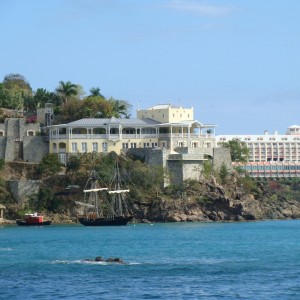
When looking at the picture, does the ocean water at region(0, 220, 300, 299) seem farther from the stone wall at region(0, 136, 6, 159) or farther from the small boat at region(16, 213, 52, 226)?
the stone wall at region(0, 136, 6, 159)

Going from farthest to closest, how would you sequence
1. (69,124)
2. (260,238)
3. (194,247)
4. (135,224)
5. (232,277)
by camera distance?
(69,124) → (135,224) → (260,238) → (194,247) → (232,277)

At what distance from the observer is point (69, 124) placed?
147 meters

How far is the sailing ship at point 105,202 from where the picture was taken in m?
136

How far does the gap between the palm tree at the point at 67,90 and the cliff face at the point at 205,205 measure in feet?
85.3

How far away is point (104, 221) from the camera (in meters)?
135

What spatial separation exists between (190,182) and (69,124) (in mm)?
16023

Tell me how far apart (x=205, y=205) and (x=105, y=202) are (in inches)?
454

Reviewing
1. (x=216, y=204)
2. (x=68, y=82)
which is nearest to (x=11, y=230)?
(x=216, y=204)

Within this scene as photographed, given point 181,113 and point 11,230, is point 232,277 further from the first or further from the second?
point 181,113

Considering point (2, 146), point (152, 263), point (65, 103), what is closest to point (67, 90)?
point (65, 103)

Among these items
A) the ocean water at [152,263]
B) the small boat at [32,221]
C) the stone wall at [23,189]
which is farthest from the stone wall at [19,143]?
the ocean water at [152,263]

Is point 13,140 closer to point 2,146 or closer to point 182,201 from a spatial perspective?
point 2,146

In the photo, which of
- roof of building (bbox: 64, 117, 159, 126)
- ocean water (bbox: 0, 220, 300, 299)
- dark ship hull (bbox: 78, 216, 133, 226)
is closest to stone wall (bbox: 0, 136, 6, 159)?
roof of building (bbox: 64, 117, 159, 126)

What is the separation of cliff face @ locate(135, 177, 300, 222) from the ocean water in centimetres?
1140
